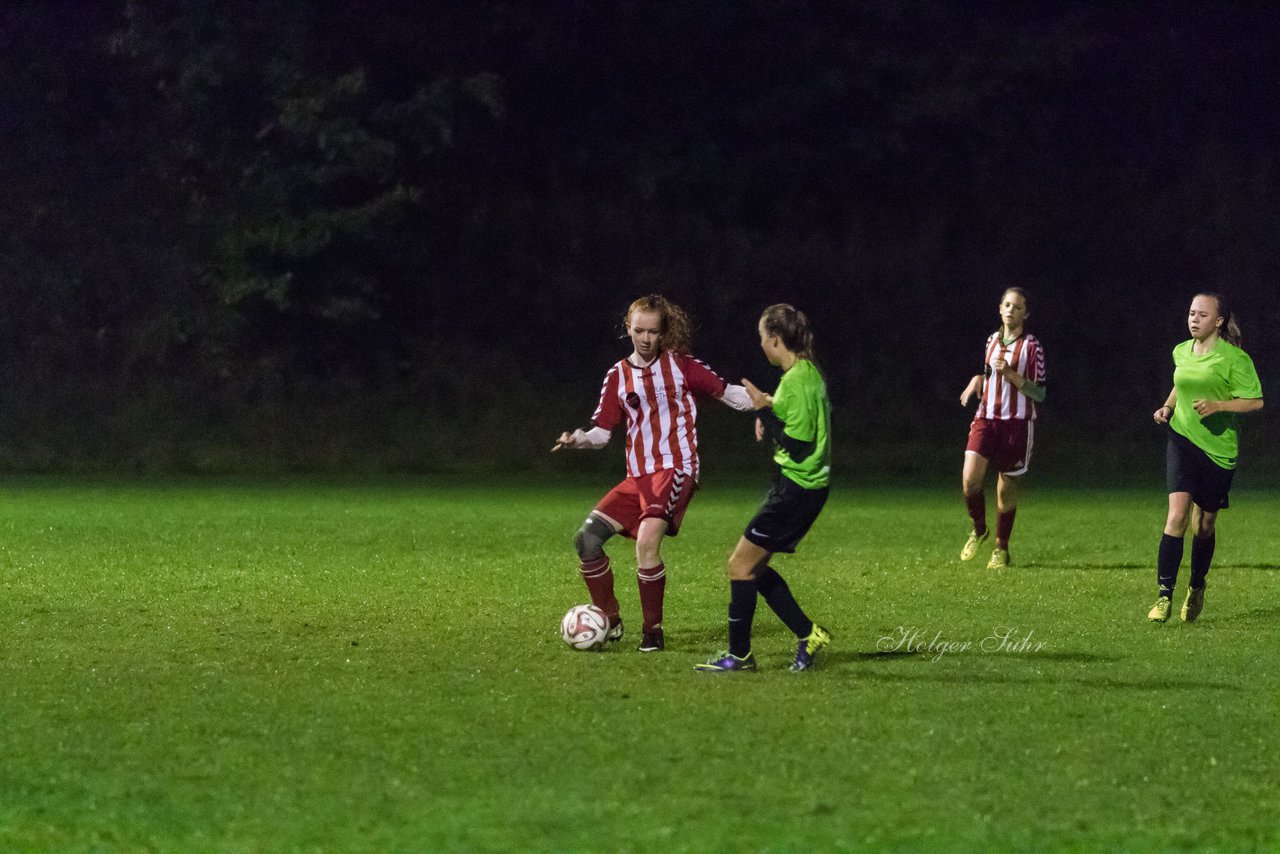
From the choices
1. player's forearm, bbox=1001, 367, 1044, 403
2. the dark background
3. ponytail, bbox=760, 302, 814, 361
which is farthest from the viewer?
the dark background

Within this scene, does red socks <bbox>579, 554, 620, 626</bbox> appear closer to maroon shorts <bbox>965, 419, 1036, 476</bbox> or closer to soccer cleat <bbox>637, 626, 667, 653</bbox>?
soccer cleat <bbox>637, 626, 667, 653</bbox>

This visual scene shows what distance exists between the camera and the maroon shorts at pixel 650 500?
8.87 m

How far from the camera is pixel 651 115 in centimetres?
3020

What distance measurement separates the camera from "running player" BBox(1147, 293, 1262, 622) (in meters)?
9.89

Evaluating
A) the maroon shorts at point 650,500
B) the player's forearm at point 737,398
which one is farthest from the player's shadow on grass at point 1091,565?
the player's forearm at point 737,398

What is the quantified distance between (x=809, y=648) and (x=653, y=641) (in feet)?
3.16

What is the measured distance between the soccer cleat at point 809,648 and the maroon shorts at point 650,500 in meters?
0.89

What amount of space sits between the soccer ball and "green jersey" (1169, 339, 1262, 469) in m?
3.42

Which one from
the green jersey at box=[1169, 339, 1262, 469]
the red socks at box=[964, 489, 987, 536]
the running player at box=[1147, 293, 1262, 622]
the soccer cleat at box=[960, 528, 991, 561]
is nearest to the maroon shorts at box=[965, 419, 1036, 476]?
the red socks at box=[964, 489, 987, 536]

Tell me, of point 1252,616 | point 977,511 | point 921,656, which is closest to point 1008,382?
point 977,511

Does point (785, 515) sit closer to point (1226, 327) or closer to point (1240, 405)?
point (1240, 405)

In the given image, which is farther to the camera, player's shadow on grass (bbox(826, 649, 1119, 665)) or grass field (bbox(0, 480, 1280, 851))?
player's shadow on grass (bbox(826, 649, 1119, 665))

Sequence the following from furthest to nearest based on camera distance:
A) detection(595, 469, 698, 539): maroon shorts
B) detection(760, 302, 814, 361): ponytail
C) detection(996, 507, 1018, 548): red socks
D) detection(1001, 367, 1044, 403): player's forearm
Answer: detection(996, 507, 1018, 548): red socks → detection(1001, 367, 1044, 403): player's forearm → detection(595, 469, 698, 539): maroon shorts → detection(760, 302, 814, 361): ponytail

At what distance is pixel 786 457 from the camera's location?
→ 8.01 metres
